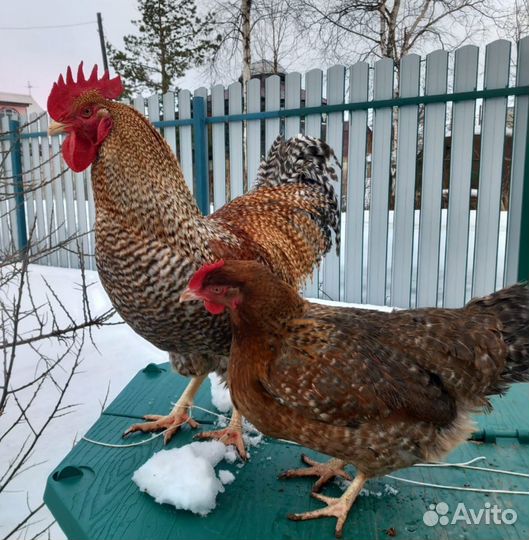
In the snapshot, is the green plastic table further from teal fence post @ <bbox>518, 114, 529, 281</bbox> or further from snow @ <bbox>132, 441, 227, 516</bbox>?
teal fence post @ <bbox>518, 114, 529, 281</bbox>

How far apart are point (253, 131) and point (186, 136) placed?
1.17m

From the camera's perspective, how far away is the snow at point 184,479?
1.95 m

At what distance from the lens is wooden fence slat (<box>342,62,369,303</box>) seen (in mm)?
5574

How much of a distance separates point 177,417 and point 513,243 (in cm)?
406

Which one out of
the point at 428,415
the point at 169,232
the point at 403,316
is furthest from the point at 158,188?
the point at 428,415

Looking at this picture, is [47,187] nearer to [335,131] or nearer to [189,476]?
[335,131]

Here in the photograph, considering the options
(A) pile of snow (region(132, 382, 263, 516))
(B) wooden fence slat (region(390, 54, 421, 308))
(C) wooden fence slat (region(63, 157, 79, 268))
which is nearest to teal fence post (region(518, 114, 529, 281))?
(B) wooden fence slat (region(390, 54, 421, 308))

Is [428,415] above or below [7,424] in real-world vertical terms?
above

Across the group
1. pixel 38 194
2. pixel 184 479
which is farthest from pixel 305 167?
pixel 38 194

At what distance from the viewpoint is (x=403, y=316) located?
6.86 ft

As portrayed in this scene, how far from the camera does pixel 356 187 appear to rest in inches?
230

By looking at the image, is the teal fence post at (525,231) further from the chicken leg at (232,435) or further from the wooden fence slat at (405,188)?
the chicken leg at (232,435)

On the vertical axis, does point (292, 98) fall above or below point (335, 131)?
above

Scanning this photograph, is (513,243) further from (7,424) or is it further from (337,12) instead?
(337,12)
